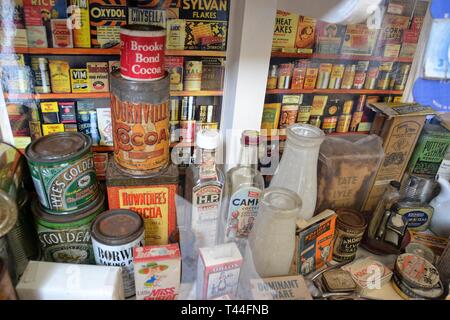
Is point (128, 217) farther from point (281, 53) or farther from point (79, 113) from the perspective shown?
point (281, 53)

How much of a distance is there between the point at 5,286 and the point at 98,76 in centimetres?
51

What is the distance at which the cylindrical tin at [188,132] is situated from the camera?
3.21ft

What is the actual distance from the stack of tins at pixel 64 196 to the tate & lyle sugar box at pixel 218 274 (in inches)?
10.0

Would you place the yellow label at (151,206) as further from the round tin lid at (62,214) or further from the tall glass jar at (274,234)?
the tall glass jar at (274,234)

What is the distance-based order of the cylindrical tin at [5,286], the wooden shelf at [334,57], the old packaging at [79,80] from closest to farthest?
the cylindrical tin at [5,286], the old packaging at [79,80], the wooden shelf at [334,57]

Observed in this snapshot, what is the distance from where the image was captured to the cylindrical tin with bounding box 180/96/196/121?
0.94 metres

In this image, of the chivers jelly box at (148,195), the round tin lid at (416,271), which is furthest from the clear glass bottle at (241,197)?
the round tin lid at (416,271)

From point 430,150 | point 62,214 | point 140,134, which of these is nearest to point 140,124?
point 140,134

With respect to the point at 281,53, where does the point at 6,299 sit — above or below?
below

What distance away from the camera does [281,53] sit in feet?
3.13

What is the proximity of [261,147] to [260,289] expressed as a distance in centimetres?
34

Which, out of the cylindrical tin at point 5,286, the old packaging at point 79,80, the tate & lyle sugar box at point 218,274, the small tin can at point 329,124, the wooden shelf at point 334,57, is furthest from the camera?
the small tin can at point 329,124
